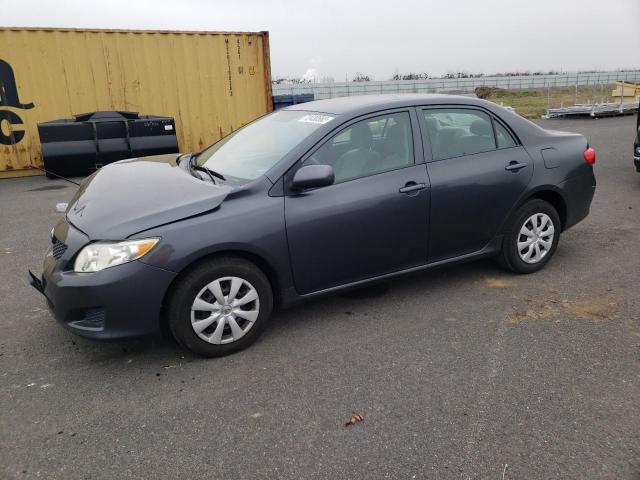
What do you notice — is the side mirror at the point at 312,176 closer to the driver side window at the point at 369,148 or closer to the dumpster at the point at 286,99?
the driver side window at the point at 369,148

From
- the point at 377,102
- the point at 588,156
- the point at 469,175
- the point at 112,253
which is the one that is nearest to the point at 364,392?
the point at 112,253

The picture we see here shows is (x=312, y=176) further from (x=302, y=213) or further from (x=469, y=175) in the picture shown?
(x=469, y=175)

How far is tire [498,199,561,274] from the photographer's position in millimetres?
4340

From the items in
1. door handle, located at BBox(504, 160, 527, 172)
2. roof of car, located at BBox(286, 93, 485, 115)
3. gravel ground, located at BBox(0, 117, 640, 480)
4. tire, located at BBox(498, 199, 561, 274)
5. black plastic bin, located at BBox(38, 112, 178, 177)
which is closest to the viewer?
gravel ground, located at BBox(0, 117, 640, 480)

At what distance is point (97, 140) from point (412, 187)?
8.37 metres

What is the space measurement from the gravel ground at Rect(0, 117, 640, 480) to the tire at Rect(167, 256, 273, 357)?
0.14m

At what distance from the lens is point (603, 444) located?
2.46 metres

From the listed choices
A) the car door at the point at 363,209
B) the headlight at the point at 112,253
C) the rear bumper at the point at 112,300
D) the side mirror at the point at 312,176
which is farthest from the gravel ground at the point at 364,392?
the side mirror at the point at 312,176

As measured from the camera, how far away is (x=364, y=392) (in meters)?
2.90

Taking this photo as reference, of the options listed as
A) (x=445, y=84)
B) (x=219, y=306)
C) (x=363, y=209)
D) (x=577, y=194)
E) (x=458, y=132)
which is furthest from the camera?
(x=445, y=84)

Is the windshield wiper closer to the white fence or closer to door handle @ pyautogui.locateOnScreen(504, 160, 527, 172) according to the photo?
door handle @ pyautogui.locateOnScreen(504, 160, 527, 172)

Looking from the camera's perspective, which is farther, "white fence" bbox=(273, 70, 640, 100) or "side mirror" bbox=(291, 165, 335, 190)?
"white fence" bbox=(273, 70, 640, 100)

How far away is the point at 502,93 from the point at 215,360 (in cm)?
4020

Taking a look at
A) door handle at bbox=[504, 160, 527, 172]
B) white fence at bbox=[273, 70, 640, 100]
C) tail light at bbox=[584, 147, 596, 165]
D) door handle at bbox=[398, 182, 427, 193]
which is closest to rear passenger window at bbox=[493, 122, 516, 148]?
door handle at bbox=[504, 160, 527, 172]
